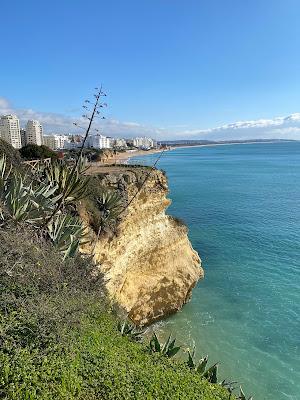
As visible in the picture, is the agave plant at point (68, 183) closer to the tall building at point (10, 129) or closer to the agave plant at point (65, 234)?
the agave plant at point (65, 234)

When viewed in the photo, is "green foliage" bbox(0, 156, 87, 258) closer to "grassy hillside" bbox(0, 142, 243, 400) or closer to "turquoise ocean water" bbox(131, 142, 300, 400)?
"grassy hillside" bbox(0, 142, 243, 400)

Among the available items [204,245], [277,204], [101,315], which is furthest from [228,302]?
[277,204]

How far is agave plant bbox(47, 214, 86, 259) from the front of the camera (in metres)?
9.60

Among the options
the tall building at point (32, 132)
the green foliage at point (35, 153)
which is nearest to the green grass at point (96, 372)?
Answer: the green foliage at point (35, 153)

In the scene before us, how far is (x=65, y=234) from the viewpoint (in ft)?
33.1

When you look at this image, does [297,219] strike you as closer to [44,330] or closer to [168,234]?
[168,234]

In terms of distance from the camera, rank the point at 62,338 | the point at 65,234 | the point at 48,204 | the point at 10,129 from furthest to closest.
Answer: the point at 10,129 < the point at 48,204 < the point at 65,234 < the point at 62,338

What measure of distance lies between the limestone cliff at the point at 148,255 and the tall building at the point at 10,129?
353ft

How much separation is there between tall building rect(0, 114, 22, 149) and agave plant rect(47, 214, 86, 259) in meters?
113

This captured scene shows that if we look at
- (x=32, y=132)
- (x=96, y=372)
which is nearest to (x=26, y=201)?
(x=96, y=372)

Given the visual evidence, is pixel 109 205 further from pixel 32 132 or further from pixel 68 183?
pixel 32 132

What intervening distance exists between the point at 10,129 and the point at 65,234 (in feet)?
394

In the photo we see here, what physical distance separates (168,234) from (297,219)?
18747mm

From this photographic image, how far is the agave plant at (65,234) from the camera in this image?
960 cm
